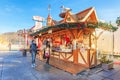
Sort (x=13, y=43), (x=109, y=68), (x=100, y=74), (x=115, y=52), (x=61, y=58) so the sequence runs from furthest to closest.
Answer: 1. (x=13, y=43)
2. (x=115, y=52)
3. (x=61, y=58)
4. (x=109, y=68)
5. (x=100, y=74)

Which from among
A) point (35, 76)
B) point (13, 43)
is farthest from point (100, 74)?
point (13, 43)

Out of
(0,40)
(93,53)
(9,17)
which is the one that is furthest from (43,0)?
(0,40)

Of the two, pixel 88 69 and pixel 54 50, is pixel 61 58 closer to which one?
pixel 54 50

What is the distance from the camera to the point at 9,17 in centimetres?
2747

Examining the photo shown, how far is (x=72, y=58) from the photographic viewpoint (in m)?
9.41

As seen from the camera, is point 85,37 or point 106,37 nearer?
point 85,37

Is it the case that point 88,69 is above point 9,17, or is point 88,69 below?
below

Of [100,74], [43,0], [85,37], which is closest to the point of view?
[100,74]

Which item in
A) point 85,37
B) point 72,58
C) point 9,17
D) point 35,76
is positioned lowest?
point 35,76

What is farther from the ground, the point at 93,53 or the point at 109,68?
the point at 93,53

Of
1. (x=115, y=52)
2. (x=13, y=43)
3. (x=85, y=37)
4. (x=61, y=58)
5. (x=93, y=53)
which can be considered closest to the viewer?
(x=93, y=53)

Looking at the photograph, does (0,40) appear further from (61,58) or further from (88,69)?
(88,69)

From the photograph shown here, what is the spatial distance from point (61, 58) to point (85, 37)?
2561 millimetres

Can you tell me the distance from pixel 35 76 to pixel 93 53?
12.5 ft
